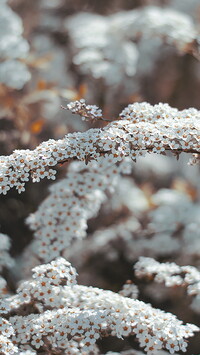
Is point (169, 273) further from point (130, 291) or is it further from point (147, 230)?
point (147, 230)

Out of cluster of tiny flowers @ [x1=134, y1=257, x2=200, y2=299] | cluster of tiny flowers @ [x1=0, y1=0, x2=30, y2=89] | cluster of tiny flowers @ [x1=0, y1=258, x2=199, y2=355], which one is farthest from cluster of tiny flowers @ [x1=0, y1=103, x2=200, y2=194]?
cluster of tiny flowers @ [x1=0, y1=0, x2=30, y2=89]

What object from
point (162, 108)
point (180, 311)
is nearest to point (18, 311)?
point (162, 108)

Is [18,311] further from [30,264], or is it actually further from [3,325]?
[30,264]

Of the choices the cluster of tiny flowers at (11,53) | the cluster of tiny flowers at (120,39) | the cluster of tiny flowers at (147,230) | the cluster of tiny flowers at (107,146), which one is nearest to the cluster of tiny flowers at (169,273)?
the cluster of tiny flowers at (107,146)

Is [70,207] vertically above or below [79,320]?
above

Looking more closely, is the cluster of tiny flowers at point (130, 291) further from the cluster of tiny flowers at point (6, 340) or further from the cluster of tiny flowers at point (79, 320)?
the cluster of tiny flowers at point (6, 340)

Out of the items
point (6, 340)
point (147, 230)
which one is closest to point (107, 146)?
point (6, 340)
